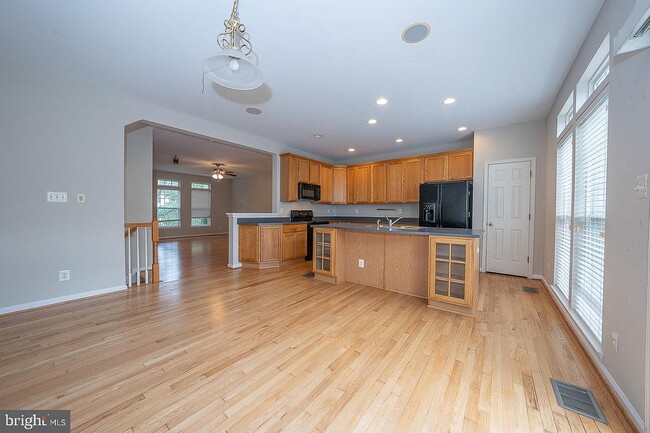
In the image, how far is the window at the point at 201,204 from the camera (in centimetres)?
1007

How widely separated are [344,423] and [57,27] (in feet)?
12.2

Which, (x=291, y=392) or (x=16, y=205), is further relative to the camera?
(x=16, y=205)

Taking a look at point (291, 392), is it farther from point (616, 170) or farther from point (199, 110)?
point (199, 110)

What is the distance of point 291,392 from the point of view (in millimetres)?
1482

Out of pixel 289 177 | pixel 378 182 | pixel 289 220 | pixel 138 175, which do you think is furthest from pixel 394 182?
pixel 138 175

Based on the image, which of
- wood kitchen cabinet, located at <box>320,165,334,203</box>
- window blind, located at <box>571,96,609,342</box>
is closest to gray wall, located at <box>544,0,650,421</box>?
window blind, located at <box>571,96,609,342</box>

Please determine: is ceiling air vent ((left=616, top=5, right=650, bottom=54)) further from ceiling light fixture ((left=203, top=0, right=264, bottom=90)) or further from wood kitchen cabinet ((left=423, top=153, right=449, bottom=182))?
wood kitchen cabinet ((left=423, top=153, right=449, bottom=182))

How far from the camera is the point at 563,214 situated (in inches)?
115

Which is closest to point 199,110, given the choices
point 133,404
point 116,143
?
point 116,143

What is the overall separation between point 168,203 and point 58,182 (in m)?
7.18

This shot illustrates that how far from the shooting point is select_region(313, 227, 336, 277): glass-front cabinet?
3697 millimetres

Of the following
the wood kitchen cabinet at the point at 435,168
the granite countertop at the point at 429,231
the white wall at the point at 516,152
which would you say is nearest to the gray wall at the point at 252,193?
the wood kitchen cabinet at the point at 435,168

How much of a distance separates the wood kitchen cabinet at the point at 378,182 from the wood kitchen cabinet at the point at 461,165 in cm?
150

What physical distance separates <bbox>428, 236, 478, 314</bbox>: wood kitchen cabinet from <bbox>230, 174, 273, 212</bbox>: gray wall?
26.4 feet
